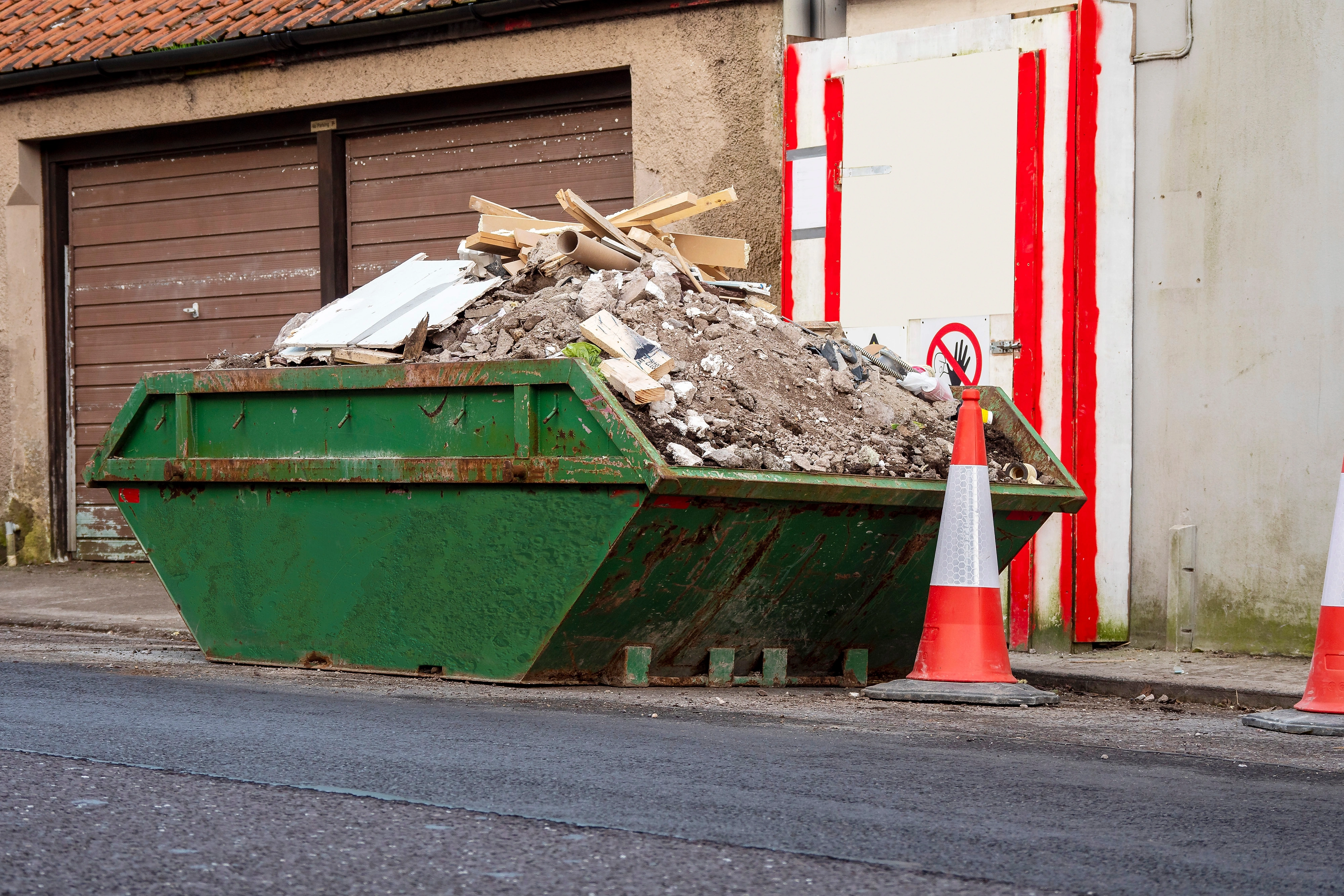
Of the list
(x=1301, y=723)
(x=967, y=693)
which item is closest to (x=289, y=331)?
(x=967, y=693)

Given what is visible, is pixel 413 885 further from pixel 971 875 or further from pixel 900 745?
pixel 900 745

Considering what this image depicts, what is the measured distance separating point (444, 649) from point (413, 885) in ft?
9.61

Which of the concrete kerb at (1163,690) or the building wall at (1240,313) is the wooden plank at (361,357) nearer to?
the concrete kerb at (1163,690)

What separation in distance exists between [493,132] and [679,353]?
4467 millimetres

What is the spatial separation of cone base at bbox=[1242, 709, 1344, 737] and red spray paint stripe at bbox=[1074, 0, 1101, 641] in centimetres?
222

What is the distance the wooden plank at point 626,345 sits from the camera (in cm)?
575

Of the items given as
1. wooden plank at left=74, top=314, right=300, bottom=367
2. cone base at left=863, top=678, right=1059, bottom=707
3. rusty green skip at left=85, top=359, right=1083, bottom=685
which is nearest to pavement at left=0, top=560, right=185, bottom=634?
wooden plank at left=74, top=314, right=300, bottom=367

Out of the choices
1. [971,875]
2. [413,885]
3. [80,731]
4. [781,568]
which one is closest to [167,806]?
[413,885]

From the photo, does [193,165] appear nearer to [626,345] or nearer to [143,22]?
[143,22]

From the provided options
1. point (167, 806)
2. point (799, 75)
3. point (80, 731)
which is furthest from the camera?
point (799, 75)

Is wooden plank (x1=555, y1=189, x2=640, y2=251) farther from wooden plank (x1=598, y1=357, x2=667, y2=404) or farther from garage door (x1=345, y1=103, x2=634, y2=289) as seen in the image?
garage door (x1=345, y1=103, x2=634, y2=289)

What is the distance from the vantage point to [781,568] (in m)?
5.82

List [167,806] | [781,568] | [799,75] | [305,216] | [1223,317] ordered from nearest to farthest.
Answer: [167,806]
[781,568]
[1223,317]
[799,75]
[305,216]

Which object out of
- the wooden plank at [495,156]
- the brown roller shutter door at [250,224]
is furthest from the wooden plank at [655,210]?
the wooden plank at [495,156]
